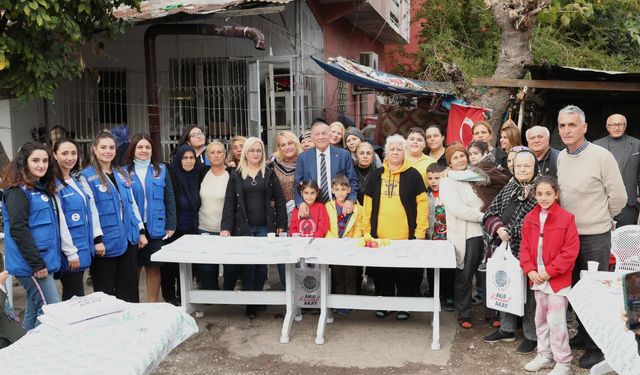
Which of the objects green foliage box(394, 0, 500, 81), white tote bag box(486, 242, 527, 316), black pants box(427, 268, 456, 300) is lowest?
black pants box(427, 268, 456, 300)

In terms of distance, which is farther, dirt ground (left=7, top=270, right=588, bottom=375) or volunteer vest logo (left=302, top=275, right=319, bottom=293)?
volunteer vest logo (left=302, top=275, right=319, bottom=293)

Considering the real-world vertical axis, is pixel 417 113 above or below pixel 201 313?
above

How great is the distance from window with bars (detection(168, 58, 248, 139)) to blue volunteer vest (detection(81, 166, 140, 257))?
550 cm

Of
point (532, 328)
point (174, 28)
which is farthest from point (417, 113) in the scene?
point (532, 328)

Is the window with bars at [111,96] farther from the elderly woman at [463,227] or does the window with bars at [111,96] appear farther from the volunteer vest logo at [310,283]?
the elderly woman at [463,227]

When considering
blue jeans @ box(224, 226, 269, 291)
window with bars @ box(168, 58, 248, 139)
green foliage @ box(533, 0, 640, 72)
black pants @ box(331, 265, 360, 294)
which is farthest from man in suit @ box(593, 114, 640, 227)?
window with bars @ box(168, 58, 248, 139)

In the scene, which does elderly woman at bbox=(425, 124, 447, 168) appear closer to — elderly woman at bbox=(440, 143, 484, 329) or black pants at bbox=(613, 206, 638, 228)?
elderly woman at bbox=(440, 143, 484, 329)

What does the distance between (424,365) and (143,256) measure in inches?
106

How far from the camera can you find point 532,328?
15.2 feet

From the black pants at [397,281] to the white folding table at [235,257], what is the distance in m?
0.78

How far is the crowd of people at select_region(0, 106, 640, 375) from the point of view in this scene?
165 inches

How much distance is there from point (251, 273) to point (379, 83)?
5.22 meters

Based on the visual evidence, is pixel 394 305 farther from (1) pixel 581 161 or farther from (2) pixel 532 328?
(1) pixel 581 161

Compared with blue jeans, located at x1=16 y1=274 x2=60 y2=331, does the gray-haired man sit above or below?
above
